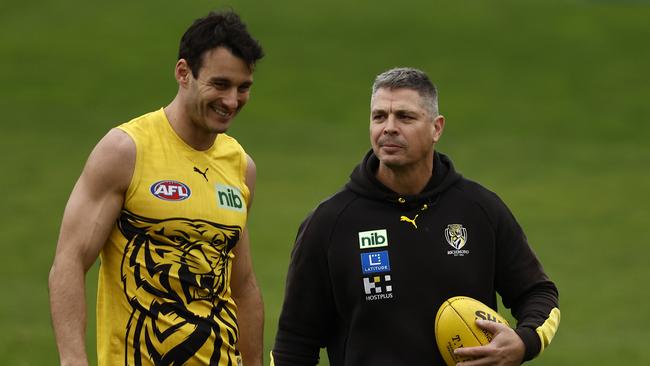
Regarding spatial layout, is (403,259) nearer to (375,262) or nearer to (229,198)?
(375,262)

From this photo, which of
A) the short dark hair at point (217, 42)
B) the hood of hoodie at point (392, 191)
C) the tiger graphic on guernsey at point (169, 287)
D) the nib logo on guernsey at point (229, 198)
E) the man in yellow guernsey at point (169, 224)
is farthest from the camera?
the hood of hoodie at point (392, 191)

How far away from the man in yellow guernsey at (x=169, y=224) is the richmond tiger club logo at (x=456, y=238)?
3.47ft

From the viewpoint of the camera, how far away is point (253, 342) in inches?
288

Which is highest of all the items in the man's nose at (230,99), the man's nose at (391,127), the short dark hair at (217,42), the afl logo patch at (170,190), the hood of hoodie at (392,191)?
the short dark hair at (217,42)

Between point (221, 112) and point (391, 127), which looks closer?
point (221, 112)

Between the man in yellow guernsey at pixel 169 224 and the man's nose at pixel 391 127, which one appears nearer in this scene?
the man in yellow guernsey at pixel 169 224

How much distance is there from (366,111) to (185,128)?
32.1m

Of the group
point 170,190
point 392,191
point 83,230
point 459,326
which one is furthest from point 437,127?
point 83,230

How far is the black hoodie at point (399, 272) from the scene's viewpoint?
22.8ft

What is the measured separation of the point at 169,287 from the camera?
6.66 m

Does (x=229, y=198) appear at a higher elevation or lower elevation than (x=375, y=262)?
higher

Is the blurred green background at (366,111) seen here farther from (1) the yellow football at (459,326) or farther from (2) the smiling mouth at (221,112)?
(2) the smiling mouth at (221,112)

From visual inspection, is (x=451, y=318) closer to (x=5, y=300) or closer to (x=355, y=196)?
(x=355, y=196)

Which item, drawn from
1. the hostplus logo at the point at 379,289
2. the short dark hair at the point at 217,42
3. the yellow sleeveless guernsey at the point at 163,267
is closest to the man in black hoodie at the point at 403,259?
the hostplus logo at the point at 379,289
